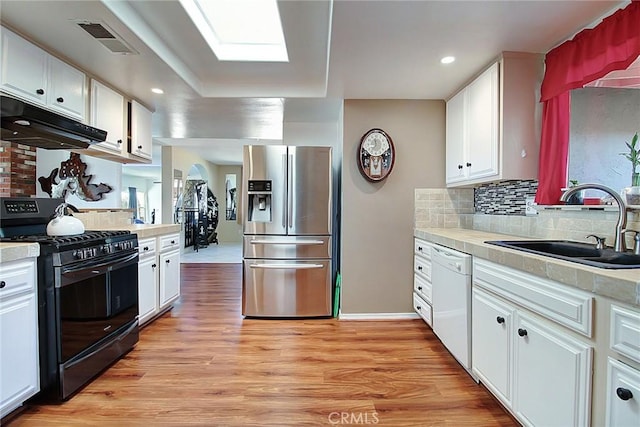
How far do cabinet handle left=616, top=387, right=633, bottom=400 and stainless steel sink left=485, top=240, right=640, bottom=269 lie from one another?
1.33 feet

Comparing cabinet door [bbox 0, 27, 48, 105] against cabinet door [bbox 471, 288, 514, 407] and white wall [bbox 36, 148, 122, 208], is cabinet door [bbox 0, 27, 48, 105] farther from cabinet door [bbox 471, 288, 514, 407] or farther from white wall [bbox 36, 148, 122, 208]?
cabinet door [bbox 471, 288, 514, 407]

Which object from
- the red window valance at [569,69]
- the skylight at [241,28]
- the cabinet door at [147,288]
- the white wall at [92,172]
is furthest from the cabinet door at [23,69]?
the red window valance at [569,69]

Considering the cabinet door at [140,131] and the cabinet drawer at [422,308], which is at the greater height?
the cabinet door at [140,131]

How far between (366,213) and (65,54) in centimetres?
→ 271

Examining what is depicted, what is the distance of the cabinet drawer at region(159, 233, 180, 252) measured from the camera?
126 inches

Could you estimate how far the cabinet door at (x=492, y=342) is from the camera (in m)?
1.64

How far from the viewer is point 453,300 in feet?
7.39

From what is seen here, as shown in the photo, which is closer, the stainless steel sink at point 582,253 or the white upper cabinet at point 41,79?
the stainless steel sink at point 582,253

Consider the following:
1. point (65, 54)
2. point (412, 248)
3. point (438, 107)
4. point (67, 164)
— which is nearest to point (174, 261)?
point (67, 164)

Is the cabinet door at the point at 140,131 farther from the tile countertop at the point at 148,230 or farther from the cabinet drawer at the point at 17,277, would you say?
the cabinet drawer at the point at 17,277

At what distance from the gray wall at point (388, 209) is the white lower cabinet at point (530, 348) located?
128cm

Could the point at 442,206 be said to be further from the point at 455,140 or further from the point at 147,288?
the point at 147,288

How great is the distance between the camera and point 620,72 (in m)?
1.91
